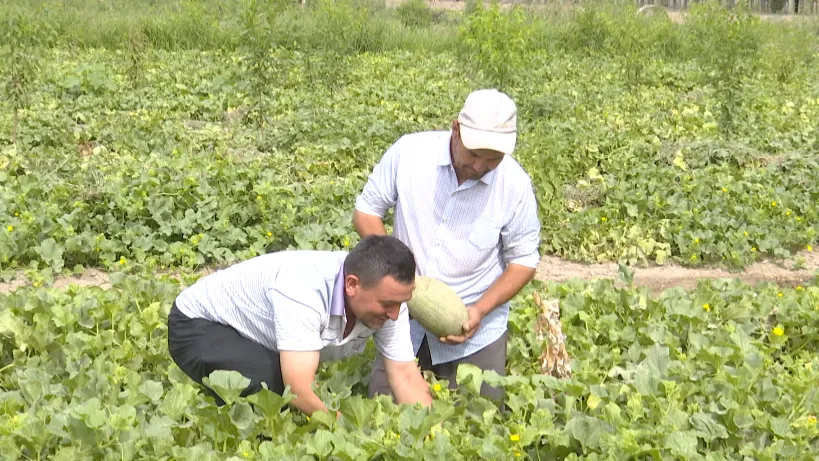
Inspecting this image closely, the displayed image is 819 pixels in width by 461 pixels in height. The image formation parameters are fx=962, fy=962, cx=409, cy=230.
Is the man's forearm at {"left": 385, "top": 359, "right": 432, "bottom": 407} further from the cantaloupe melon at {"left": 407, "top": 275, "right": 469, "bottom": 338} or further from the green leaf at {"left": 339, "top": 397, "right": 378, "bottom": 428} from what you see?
the cantaloupe melon at {"left": 407, "top": 275, "right": 469, "bottom": 338}

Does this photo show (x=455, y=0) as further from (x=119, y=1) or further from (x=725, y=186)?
(x=725, y=186)

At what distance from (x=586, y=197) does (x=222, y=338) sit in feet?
18.6

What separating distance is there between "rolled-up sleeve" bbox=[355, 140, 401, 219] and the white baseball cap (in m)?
0.51

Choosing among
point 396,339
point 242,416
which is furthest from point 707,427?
A: point 242,416

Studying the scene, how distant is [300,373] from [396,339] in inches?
19.3

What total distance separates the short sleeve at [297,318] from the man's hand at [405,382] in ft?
1.52

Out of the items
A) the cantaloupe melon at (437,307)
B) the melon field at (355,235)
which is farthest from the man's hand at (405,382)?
the cantaloupe melon at (437,307)

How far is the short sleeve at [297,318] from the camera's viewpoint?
141 inches

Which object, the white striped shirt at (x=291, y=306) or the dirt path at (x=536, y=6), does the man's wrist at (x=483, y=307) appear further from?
the dirt path at (x=536, y=6)

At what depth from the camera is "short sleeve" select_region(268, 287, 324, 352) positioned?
3.59 m

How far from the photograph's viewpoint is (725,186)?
8.84m

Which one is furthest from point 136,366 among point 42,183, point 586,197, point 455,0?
point 455,0

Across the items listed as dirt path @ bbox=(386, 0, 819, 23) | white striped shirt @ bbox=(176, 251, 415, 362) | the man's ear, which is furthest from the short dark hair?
dirt path @ bbox=(386, 0, 819, 23)

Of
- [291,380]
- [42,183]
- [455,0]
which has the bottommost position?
[455,0]
